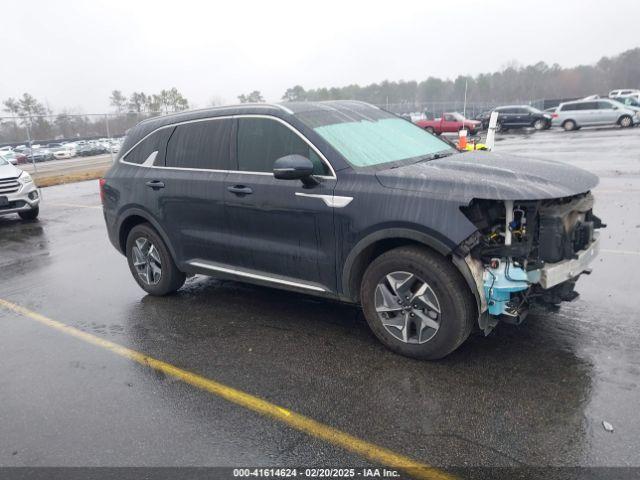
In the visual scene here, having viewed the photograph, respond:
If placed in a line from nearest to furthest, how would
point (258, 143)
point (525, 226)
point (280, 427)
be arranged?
point (280, 427) → point (525, 226) → point (258, 143)

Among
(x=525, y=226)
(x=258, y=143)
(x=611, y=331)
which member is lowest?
(x=611, y=331)

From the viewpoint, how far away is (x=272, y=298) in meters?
5.38

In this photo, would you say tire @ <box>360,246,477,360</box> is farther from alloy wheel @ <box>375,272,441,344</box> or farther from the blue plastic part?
the blue plastic part

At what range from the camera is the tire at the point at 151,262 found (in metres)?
5.41

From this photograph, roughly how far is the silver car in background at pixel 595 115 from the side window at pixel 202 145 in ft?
92.7

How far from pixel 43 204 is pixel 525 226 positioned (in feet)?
43.2

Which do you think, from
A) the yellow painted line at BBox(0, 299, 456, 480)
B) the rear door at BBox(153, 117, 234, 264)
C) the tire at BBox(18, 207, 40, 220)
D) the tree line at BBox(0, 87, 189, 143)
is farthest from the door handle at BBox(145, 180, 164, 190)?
the tree line at BBox(0, 87, 189, 143)

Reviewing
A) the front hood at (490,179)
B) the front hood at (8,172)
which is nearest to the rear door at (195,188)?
the front hood at (490,179)

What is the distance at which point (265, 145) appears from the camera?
4.48 metres

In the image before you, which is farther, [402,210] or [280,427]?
[402,210]

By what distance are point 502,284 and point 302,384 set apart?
5.04 feet

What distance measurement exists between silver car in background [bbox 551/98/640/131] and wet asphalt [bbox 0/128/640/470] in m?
25.5

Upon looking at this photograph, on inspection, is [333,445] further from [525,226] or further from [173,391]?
[525,226]

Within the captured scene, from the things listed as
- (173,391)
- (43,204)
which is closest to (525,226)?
(173,391)
